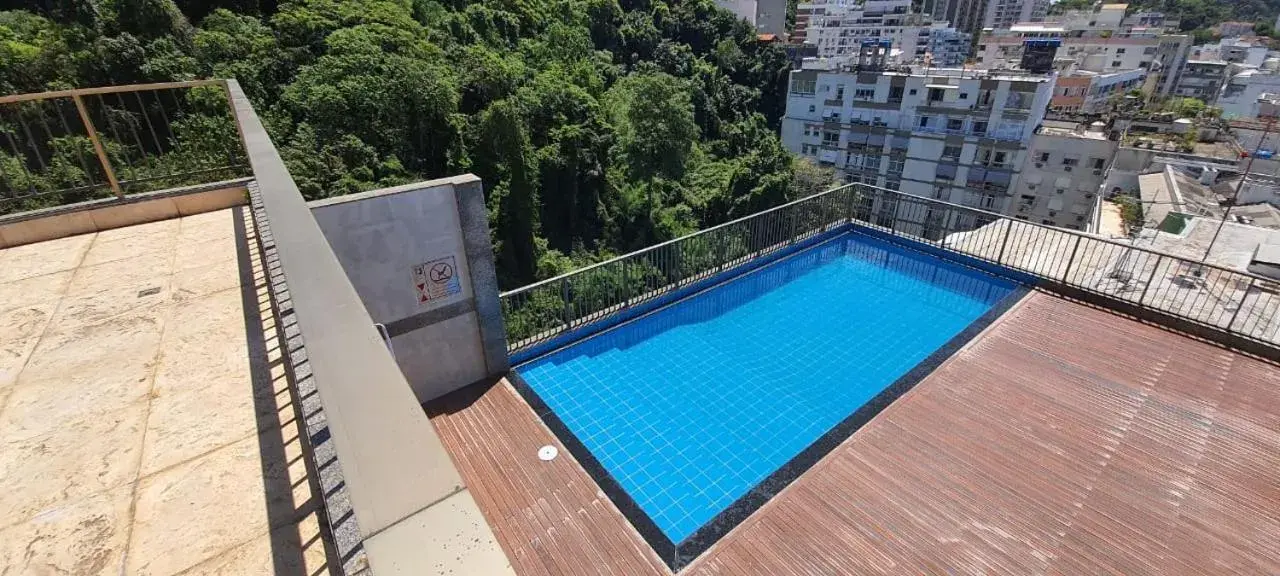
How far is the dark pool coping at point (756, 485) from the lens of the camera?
13.8 feet

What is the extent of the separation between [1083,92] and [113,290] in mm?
51190

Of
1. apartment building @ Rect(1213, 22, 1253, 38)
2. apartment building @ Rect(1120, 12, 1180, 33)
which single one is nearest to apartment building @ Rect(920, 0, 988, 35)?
apartment building @ Rect(1120, 12, 1180, 33)

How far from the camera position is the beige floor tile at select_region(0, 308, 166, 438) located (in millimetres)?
2424

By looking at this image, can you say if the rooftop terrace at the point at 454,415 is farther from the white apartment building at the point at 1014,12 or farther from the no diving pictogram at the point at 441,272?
the white apartment building at the point at 1014,12

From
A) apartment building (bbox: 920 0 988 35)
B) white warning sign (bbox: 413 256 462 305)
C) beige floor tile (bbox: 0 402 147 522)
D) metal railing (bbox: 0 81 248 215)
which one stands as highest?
apartment building (bbox: 920 0 988 35)

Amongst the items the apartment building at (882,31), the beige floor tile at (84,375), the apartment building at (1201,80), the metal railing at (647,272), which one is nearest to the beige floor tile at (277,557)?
the beige floor tile at (84,375)

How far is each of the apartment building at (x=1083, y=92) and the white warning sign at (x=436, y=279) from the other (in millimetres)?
43783

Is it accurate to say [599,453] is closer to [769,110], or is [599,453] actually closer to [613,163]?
[613,163]

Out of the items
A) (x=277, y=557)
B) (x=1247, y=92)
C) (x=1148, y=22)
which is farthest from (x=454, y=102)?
(x=1148, y=22)

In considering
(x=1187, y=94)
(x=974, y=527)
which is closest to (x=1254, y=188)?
(x=974, y=527)

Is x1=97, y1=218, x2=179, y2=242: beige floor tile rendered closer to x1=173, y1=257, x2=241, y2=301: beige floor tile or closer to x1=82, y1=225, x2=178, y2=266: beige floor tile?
x1=82, y1=225, x2=178, y2=266: beige floor tile

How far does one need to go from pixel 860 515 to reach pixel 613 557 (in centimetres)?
201

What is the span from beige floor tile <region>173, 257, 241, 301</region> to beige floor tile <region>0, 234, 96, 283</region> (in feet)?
2.93

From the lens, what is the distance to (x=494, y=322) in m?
6.00
